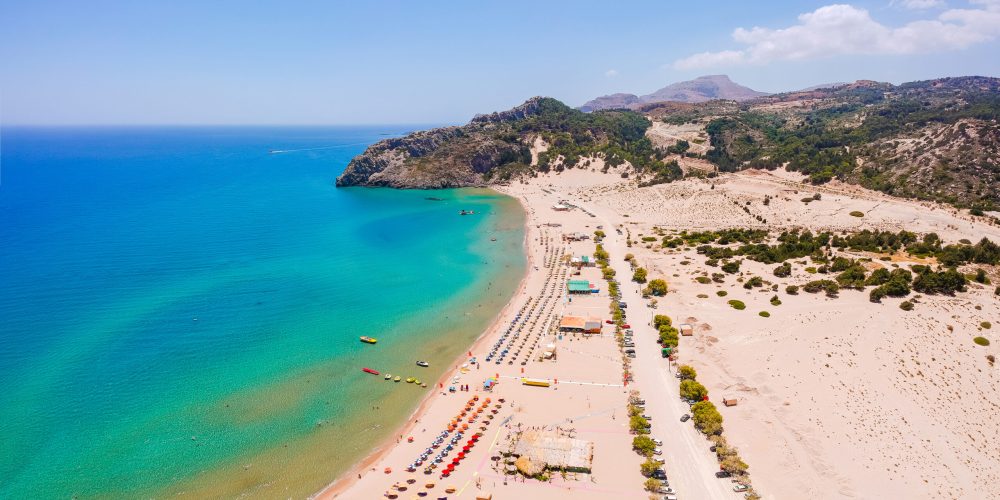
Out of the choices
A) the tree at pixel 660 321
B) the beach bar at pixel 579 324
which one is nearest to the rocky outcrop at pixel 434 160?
the beach bar at pixel 579 324

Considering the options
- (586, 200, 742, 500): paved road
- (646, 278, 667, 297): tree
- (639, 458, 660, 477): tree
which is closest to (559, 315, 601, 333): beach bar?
(586, 200, 742, 500): paved road

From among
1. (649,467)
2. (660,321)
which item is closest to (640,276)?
(660,321)

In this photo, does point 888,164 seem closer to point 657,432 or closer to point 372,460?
point 657,432

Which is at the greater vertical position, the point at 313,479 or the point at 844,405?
the point at 844,405

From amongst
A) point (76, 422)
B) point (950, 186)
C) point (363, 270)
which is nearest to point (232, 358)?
point (76, 422)

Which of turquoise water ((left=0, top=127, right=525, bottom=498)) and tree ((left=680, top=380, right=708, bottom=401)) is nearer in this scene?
turquoise water ((left=0, top=127, right=525, bottom=498))

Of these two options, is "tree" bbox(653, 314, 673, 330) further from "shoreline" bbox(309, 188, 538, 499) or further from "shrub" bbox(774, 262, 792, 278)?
"shrub" bbox(774, 262, 792, 278)
